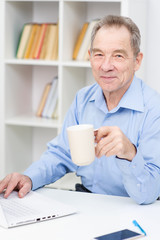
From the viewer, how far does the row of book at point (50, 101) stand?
3.29 metres

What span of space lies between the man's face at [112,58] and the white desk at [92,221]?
19.1 inches

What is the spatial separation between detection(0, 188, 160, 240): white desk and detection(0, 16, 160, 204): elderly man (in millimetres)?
73

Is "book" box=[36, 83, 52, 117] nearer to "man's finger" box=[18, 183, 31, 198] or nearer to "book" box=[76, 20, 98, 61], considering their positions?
"book" box=[76, 20, 98, 61]

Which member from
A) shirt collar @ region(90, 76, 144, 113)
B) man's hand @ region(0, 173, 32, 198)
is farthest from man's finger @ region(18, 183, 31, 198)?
shirt collar @ region(90, 76, 144, 113)

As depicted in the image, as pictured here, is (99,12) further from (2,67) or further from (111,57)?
(111,57)

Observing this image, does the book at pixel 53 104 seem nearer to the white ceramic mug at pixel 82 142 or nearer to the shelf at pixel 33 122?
the shelf at pixel 33 122

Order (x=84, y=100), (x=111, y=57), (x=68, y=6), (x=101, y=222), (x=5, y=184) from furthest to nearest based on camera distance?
(x=68, y=6) < (x=84, y=100) < (x=111, y=57) < (x=5, y=184) < (x=101, y=222)

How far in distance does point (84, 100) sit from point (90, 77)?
132cm

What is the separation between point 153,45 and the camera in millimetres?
3139

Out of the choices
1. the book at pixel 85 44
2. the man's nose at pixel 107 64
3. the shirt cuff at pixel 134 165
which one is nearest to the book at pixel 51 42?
the book at pixel 85 44

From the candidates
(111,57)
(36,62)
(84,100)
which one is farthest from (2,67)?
(111,57)

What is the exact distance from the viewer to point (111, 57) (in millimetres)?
1754

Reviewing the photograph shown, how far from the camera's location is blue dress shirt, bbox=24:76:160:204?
1.55 m

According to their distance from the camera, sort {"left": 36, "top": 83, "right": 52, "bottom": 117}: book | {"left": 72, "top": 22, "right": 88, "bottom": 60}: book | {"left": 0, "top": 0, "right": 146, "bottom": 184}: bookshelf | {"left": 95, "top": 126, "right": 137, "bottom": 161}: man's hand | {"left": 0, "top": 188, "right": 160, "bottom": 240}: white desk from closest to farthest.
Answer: {"left": 0, "top": 188, "right": 160, "bottom": 240}: white desk
{"left": 95, "top": 126, "right": 137, "bottom": 161}: man's hand
{"left": 0, "top": 0, "right": 146, "bottom": 184}: bookshelf
{"left": 72, "top": 22, "right": 88, "bottom": 60}: book
{"left": 36, "top": 83, "right": 52, "bottom": 117}: book
